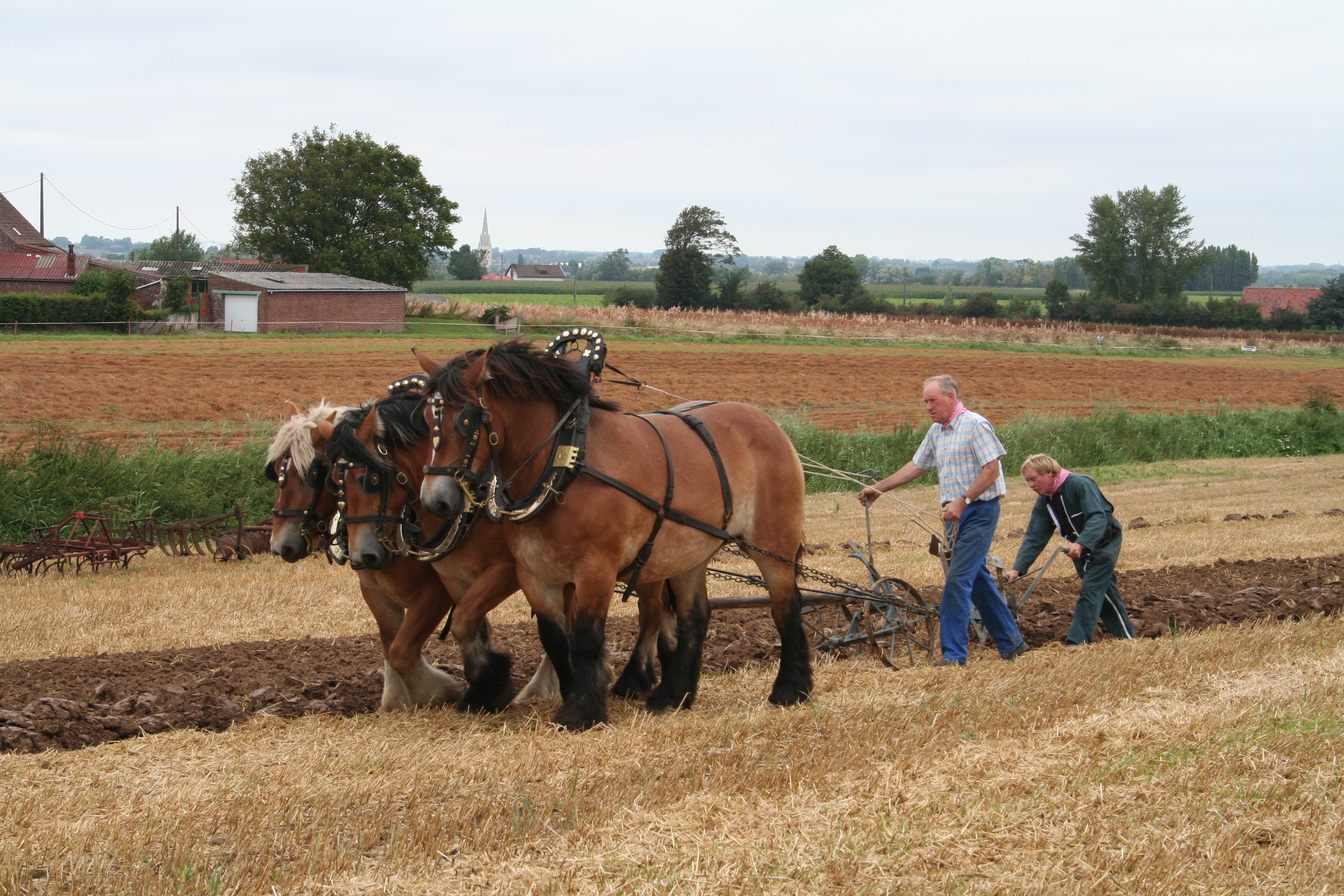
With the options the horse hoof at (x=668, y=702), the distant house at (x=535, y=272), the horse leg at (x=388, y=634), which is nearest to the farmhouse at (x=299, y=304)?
the horse leg at (x=388, y=634)

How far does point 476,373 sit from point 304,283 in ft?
165

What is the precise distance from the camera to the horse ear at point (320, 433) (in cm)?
631

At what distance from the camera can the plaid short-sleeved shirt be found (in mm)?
7297

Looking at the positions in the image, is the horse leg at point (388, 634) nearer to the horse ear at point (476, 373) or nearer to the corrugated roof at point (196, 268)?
the horse ear at point (476, 373)

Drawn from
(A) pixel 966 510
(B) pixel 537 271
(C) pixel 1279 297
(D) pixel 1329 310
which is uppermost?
(B) pixel 537 271

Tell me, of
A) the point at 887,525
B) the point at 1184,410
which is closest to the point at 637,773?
the point at 887,525

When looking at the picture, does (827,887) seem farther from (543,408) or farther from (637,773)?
(543,408)

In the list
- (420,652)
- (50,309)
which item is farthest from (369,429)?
(50,309)

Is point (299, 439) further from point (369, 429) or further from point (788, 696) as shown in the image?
point (788, 696)

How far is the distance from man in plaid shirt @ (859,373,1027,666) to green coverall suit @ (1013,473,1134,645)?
0.45 meters

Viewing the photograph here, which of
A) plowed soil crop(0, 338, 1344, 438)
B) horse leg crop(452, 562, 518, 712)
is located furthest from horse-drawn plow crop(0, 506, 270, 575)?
plowed soil crop(0, 338, 1344, 438)

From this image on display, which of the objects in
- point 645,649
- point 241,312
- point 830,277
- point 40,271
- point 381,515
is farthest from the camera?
point 830,277

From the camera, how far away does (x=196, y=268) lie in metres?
60.6

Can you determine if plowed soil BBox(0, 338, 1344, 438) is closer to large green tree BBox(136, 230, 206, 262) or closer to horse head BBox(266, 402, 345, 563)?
horse head BBox(266, 402, 345, 563)
